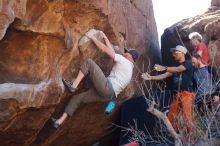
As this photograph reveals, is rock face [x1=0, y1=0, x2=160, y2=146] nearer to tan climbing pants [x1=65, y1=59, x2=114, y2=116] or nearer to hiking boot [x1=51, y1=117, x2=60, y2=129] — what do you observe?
hiking boot [x1=51, y1=117, x2=60, y2=129]

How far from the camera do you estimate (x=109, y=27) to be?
29.3 ft

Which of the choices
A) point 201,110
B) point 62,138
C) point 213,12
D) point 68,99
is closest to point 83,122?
point 62,138

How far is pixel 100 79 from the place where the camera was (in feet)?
26.4

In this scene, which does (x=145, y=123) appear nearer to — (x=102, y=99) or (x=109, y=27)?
(x=102, y=99)

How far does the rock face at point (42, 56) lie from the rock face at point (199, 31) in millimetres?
3148

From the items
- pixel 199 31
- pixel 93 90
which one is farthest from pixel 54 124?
pixel 199 31

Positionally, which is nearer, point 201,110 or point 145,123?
point 201,110

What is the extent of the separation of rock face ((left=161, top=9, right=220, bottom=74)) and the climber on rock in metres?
3.12

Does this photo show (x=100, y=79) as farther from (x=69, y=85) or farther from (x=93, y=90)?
(x=69, y=85)

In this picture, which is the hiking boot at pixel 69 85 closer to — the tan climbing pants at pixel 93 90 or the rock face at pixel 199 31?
the tan climbing pants at pixel 93 90

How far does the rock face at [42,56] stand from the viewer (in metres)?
7.43

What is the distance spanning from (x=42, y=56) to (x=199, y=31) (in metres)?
5.73

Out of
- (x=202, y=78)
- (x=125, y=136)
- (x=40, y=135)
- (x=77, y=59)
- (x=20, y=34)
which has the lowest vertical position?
(x=125, y=136)

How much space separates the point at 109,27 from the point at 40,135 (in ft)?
8.99
